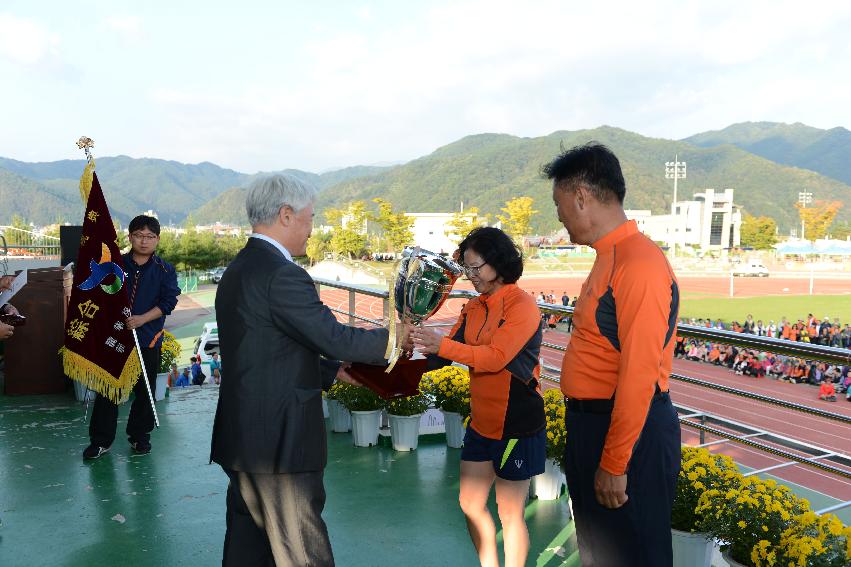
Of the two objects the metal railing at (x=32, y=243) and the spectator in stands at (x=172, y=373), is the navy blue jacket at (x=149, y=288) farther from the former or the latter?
the metal railing at (x=32, y=243)

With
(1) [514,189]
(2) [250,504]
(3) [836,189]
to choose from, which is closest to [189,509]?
(2) [250,504]

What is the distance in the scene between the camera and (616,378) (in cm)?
166

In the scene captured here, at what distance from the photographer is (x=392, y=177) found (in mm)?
181875

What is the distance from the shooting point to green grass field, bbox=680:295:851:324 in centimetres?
3440

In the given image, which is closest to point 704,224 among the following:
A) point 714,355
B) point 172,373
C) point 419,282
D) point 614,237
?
point 714,355

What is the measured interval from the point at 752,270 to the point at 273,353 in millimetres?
61480

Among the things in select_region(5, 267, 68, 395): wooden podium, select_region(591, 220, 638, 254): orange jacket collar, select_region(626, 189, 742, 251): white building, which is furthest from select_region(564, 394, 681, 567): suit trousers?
select_region(626, 189, 742, 251): white building

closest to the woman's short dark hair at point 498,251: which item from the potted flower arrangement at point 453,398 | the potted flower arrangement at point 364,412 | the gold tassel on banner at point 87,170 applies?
the potted flower arrangement at point 453,398

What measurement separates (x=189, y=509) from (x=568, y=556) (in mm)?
2031

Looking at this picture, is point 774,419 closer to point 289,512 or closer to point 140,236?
point 140,236

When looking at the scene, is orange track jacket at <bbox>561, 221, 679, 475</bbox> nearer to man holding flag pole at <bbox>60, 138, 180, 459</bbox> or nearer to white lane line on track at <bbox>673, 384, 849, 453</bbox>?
man holding flag pole at <bbox>60, 138, 180, 459</bbox>

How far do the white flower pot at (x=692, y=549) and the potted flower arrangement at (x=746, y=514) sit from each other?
0.20ft

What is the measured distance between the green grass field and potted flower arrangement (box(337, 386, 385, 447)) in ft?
101

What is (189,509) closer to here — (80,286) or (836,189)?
(80,286)
